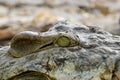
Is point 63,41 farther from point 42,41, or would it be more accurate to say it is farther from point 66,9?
point 66,9

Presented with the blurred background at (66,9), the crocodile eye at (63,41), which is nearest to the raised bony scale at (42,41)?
the crocodile eye at (63,41)

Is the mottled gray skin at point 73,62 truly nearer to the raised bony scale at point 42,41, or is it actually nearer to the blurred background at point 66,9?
the raised bony scale at point 42,41

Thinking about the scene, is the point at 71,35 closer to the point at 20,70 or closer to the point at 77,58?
the point at 77,58

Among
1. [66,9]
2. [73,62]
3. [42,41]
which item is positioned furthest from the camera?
[66,9]

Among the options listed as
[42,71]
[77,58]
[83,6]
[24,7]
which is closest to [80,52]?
[77,58]

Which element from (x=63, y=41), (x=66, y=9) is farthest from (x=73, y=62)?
(x=66, y=9)
